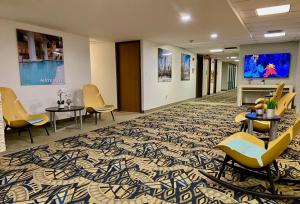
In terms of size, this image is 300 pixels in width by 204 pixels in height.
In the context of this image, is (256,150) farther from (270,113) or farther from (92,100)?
(92,100)

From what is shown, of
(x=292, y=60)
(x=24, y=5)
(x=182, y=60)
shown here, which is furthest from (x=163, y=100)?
(x=24, y=5)

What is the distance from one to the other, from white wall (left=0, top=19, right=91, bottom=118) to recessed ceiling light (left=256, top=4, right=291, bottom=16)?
4.66m

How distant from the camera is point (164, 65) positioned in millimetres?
8328

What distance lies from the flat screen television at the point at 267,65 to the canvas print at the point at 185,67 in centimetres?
264

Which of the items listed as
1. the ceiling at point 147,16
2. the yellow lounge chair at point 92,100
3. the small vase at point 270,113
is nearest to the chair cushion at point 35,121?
the yellow lounge chair at point 92,100

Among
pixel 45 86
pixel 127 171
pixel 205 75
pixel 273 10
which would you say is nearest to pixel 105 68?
pixel 45 86

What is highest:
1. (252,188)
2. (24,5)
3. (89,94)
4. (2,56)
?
(24,5)

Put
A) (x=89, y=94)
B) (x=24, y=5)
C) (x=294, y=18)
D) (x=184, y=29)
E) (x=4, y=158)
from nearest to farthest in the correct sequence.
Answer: (x=4, y=158) < (x=24, y=5) < (x=294, y=18) < (x=184, y=29) < (x=89, y=94)

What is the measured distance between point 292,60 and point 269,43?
42.0 inches

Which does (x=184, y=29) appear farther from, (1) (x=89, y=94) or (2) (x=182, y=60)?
(2) (x=182, y=60)

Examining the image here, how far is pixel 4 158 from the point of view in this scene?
3301mm

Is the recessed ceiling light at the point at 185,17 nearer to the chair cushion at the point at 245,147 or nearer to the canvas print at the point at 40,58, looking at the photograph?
the chair cushion at the point at 245,147

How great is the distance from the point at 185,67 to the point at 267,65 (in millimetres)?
3456

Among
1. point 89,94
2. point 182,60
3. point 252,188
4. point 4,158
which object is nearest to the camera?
point 252,188
